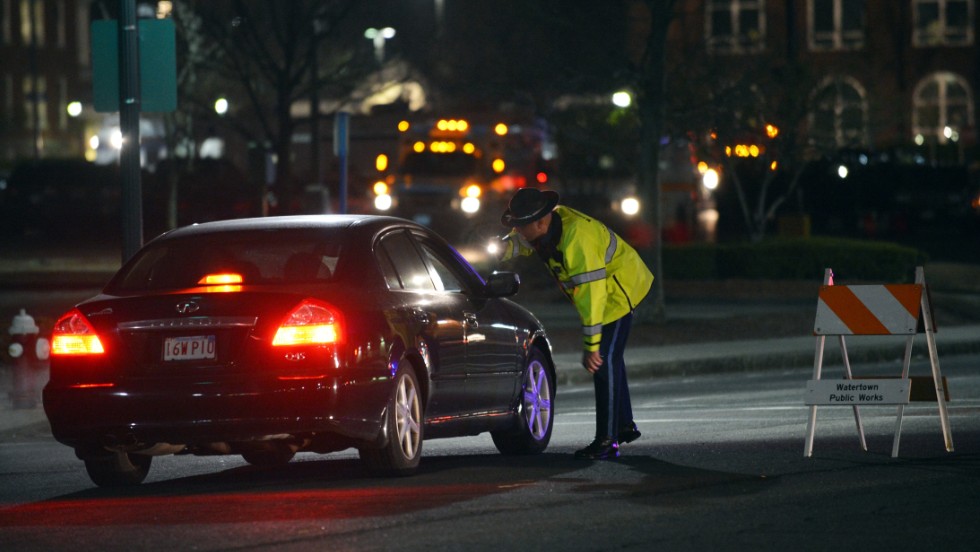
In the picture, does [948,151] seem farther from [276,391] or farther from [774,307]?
[276,391]

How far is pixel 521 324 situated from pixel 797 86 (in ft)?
Result: 67.1

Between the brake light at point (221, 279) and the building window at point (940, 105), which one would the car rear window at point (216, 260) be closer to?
the brake light at point (221, 279)

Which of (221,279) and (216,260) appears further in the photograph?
(216,260)

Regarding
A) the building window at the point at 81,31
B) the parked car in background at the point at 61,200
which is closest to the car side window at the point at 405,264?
the parked car in background at the point at 61,200

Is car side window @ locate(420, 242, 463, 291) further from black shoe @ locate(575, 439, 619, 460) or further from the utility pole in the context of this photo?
the utility pole

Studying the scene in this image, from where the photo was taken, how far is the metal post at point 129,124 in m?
15.1

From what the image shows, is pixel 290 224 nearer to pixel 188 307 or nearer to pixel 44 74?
pixel 188 307

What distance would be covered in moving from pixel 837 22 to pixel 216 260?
197ft

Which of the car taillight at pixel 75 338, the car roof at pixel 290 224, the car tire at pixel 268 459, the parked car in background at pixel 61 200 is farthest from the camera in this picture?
the parked car in background at pixel 61 200

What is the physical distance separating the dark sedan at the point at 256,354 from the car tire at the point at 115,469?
10 mm

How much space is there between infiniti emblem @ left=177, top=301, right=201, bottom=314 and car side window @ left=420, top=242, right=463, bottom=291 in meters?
1.87

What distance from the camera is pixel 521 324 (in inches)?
450

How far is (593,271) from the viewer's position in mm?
10617

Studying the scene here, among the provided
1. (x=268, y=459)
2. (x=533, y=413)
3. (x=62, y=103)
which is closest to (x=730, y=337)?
(x=533, y=413)
